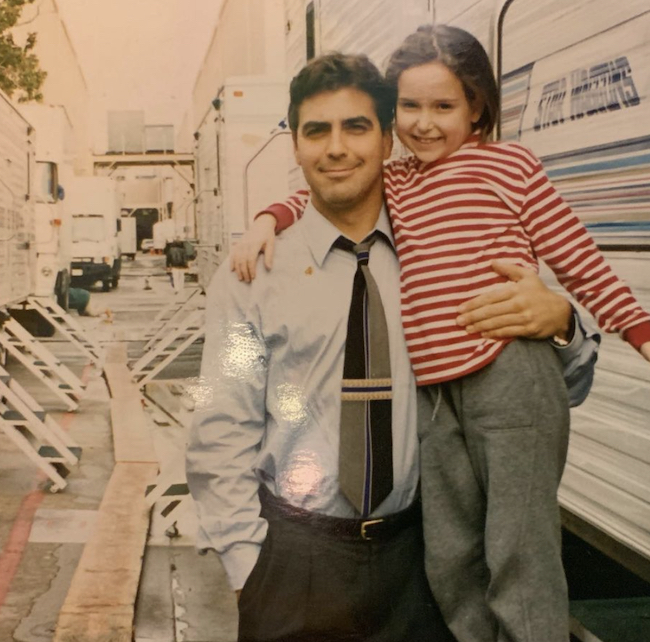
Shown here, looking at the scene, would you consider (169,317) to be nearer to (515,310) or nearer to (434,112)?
(434,112)

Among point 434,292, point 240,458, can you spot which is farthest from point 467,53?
point 240,458

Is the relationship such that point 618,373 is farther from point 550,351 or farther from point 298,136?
point 298,136

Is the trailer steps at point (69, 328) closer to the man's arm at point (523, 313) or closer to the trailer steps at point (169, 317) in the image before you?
the trailer steps at point (169, 317)

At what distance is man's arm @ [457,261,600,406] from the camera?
70.9 inches

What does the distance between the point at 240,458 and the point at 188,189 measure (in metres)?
3.04

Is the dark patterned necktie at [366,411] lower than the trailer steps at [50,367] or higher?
higher

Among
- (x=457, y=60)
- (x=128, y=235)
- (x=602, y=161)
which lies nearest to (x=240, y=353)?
(x=457, y=60)

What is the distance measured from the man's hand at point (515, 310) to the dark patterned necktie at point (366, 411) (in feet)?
0.68

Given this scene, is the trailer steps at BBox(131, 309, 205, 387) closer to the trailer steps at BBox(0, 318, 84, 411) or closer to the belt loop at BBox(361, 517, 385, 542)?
the trailer steps at BBox(0, 318, 84, 411)

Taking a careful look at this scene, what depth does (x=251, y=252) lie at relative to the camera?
6.59ft

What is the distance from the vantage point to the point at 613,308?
1791mm

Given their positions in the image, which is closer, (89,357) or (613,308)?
(613,308)


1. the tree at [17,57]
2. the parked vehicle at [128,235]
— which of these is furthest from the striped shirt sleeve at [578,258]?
the parked vehicle at [128,235]

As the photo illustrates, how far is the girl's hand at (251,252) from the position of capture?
2013 millimetres
